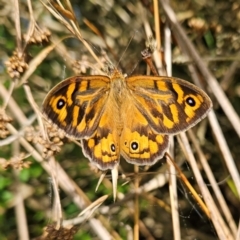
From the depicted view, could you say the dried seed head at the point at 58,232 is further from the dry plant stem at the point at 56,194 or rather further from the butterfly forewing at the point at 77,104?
the butterfly forewing at the point at 77,104

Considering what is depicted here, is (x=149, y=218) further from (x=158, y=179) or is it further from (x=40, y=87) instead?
Answer: (x=40, y=87)

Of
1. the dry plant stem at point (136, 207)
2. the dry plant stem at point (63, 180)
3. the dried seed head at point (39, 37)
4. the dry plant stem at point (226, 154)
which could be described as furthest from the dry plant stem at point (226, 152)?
the dried seed head at point (39, 37)

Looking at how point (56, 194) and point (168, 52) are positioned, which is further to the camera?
point (168, 52)

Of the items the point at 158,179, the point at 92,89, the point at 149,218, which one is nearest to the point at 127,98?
the point at 92,89

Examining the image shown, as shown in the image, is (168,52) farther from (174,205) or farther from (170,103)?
(174,205)

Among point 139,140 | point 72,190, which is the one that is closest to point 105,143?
point 139,140

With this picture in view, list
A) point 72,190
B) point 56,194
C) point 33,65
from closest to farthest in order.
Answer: point 56,194 → point 33,65 → point 72,190

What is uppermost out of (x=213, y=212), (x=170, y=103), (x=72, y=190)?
(x=170, y=103)
